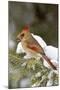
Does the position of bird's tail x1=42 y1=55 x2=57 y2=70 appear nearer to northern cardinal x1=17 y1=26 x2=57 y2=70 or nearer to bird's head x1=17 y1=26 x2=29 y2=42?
northern cardinal x1=17 y1=26 x2=57 y2=70

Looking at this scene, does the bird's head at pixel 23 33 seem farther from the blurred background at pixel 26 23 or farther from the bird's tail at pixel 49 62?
the bird's tail at pixel 49 62

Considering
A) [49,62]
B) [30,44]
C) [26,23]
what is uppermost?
[26,23]

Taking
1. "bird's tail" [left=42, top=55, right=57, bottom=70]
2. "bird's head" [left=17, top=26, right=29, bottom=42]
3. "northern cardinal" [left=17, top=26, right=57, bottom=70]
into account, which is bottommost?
"bird's tail" [left=42, top=55, right=57, bottom=70]

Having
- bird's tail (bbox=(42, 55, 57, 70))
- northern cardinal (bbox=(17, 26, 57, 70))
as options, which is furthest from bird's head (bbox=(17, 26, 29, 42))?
bird's tail (bbox=(42, 55, 57, 70))

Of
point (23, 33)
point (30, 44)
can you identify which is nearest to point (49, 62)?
point (30, 44)

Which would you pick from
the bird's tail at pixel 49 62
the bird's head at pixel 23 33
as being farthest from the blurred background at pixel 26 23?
the bird's tail at pixel 49 62

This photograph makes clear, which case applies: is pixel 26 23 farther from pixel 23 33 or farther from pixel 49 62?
pixel 49 62
